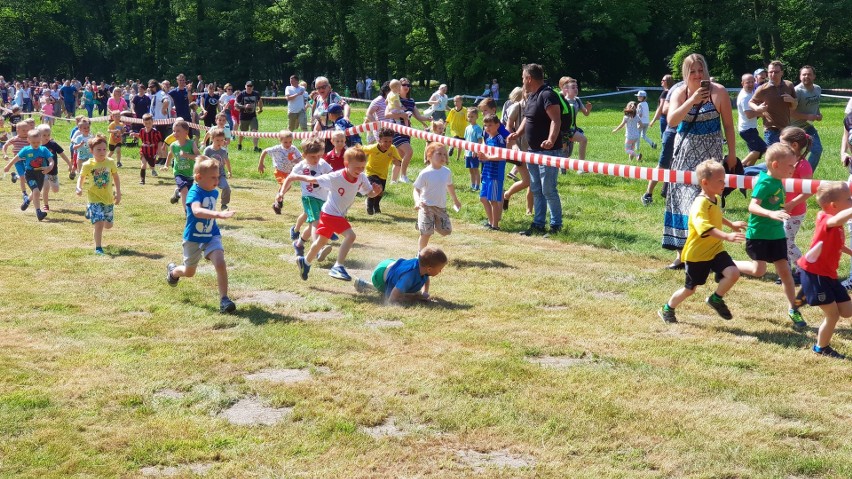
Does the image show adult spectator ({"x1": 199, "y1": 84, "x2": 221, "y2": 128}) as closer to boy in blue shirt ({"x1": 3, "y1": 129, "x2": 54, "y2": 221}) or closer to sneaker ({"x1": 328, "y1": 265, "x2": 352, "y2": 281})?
boy in blue shirt ({"x1": 3, "y1": 129, "x2": 54, "y2": 221})

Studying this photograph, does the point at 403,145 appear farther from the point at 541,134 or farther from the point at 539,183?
the point at 541,134

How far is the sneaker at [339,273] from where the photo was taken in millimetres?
10430

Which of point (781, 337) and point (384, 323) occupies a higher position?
point (781, 337)

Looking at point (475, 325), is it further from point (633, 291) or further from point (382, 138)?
point (382, 138)

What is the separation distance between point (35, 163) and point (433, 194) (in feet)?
26.8

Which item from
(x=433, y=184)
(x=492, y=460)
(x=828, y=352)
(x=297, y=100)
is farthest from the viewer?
(x=297, y=100)

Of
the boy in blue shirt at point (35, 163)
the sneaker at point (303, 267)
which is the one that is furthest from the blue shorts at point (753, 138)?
the boy in blue shirt at point (35, 163)

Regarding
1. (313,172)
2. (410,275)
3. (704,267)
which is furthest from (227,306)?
(704,267)

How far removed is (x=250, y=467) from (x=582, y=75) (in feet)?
194

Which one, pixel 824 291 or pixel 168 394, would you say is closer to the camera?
pixel 168 394

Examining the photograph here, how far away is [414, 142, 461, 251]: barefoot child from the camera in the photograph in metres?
10.9

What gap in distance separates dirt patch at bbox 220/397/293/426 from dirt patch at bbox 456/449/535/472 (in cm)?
133

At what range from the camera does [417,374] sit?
6957 millimetres

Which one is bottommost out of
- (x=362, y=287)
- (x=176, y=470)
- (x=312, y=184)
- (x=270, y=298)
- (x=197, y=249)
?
(x=176, y=470)
